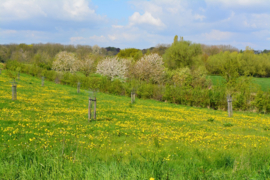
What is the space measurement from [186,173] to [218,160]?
7.87 ft

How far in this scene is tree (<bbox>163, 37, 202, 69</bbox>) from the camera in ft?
190

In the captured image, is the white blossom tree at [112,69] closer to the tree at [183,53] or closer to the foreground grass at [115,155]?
the tree at [183,53]

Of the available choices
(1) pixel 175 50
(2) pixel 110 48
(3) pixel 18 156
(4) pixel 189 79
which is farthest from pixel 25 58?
(3) pixel 18 156

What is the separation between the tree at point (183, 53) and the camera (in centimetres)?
5799

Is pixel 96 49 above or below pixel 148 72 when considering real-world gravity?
above

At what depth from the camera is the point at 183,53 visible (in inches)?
2277

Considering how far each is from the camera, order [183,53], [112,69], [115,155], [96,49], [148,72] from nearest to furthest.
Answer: [115,155] → [148,72] → [183,53] → [112,69] → [96,49]

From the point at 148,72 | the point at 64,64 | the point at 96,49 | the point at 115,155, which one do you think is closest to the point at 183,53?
the point at 148,72

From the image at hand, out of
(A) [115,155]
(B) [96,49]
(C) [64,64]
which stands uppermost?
(B) [96,49]

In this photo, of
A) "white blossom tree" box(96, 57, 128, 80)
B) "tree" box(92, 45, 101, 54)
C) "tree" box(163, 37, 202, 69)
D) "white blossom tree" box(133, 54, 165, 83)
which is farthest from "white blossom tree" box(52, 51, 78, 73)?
"tree" box(92, 45, 101, 54)

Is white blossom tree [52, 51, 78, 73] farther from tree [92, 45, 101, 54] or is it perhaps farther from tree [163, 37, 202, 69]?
tree [92, 45, 101, 54]

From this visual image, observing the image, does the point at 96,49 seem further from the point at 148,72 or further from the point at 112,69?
the point at 148,72

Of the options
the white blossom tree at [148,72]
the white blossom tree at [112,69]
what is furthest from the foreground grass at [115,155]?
the white blossom tree at [112,69]

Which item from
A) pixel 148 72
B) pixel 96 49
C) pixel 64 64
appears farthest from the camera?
pixel 96 49
